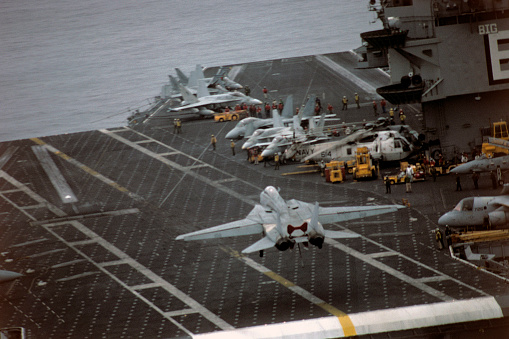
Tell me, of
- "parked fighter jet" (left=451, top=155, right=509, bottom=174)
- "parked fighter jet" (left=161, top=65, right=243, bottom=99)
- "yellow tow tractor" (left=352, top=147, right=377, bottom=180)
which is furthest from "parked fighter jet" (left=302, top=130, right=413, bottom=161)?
"parked fighter jet" (left=161, top=65, right=243, bottom=99)

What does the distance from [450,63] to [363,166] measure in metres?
10.1

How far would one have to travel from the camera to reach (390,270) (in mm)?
43812

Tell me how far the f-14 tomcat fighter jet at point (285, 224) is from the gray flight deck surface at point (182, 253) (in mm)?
3153

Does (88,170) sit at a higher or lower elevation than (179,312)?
higher

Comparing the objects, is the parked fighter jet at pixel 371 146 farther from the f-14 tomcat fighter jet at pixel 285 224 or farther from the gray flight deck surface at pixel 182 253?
the f-14 tomcat fighter jet at pixel 285 224

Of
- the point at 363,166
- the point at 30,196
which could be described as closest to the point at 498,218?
the point at 363,166

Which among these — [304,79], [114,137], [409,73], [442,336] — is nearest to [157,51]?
[304,79]

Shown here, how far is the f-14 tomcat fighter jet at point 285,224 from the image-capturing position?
40156 millimetres

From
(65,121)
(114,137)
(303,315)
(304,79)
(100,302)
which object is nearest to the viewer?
(303,315)

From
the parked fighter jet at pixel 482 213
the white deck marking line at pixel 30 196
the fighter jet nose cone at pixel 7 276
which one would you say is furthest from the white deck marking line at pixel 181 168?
the fighter jet nose cone at pixel 7 276

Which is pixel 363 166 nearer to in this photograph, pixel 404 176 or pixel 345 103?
pixel 404 176

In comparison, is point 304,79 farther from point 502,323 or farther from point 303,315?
point 502,323

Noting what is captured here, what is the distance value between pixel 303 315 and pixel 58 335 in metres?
12.1

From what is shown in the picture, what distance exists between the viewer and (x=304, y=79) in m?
93.8
